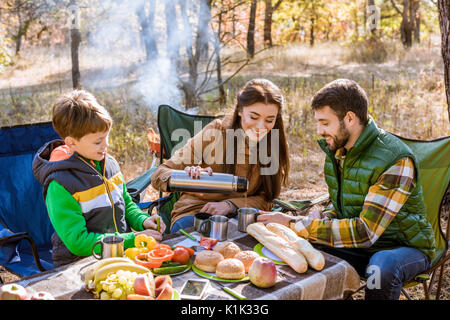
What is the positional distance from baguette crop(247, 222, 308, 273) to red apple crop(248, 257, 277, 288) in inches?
5.8

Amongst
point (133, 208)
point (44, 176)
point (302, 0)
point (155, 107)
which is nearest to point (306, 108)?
point (155, 107)

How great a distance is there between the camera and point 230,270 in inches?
58.9

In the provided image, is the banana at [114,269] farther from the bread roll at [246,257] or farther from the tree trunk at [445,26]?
the tree trunk at [445,26]

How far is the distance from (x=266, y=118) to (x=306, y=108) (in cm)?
421

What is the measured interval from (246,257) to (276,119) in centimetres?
112

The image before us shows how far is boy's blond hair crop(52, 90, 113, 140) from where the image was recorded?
6.23 ft

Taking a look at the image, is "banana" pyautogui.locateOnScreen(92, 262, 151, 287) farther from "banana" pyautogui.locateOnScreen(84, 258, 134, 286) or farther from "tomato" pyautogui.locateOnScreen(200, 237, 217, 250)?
"tomato" pyautogui.locateOnScreen(200, 237, 217, 250)

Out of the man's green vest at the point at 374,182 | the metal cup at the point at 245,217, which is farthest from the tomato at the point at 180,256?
the man's green vest at the point at 374,182

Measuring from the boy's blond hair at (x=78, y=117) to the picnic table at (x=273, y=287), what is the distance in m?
0.58

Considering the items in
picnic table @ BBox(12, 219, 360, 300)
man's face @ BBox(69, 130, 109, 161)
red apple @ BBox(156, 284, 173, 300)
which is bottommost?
picnic table @ BBox(12, 219, 360, 300)

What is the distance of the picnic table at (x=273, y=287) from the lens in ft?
4.64

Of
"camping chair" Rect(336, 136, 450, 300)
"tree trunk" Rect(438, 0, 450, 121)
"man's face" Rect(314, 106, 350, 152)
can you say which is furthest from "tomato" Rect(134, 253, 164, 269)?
"tree trunk" Rect(438, 0, 450, 121)

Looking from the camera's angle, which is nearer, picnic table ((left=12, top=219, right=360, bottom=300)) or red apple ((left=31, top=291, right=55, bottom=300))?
red apple ((left=31, top=291, right=55, bottom=300))

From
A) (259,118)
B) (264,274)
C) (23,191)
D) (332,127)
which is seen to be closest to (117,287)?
(264,274)
